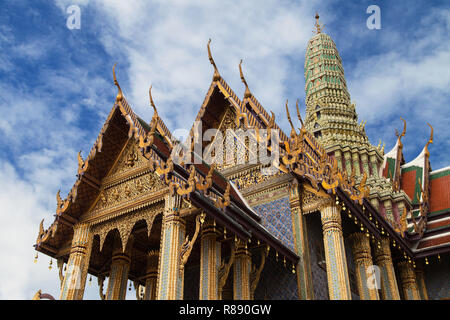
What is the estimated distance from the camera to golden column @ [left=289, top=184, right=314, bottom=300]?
9.81m

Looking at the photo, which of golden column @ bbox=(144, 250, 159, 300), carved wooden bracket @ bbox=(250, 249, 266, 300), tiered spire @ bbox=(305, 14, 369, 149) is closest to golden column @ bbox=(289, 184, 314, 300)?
carved wooden bracket @ bbox=(250, 249, 266, 300)

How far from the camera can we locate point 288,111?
10.2 m

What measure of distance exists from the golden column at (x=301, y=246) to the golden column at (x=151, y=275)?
2.97 metres

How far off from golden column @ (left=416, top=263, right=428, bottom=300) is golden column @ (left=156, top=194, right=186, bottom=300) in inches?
325

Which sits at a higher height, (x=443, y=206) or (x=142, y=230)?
(x=443, y=206)

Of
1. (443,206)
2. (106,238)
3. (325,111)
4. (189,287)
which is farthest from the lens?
(325,111)

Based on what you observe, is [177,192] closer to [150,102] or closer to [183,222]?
[183,222]

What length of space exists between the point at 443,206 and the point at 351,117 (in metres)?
6.52

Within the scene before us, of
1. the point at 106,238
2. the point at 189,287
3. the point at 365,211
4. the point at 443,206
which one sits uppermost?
the point at 443,206

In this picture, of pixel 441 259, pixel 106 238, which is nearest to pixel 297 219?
pixel 106 238

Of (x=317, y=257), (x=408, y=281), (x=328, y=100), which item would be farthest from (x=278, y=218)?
(x=328, y=100)

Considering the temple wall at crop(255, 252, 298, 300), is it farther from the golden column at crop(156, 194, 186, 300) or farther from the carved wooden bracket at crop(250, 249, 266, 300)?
the golden column at crop(156, 194, 186, 300)

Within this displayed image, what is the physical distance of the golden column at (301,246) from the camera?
32.2 feet

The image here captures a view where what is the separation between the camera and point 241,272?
31.0ft
